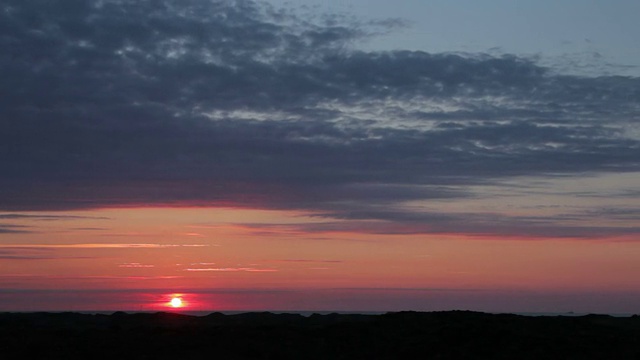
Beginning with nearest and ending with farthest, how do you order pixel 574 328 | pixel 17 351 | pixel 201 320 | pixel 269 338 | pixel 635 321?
pixel 17 351 → pixel 269 338 → pixel 574 328 → pixel 635 321 → pixel 201 320

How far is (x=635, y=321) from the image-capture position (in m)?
34.6

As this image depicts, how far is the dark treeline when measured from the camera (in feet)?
88.5

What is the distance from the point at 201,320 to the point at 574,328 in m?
15.7

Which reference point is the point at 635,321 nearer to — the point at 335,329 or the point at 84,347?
the point at 335,329

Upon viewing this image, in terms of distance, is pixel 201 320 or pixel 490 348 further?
pixel 201 320

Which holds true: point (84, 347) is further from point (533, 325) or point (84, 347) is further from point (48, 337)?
point (533, 325)

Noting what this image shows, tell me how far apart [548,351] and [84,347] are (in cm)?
1480

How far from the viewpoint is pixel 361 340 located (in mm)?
28922

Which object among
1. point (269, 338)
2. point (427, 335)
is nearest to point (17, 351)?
point (269, 338)

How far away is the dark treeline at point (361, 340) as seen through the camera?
2698cm

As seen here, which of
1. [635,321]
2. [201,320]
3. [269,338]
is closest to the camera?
[269,338]

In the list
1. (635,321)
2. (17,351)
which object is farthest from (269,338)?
(635,321)

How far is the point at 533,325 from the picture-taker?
1224 inches

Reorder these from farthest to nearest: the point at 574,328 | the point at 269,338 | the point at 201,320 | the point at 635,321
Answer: the point at 201,320
the point at 635,321
the point at 574,328
the point at 269,338
